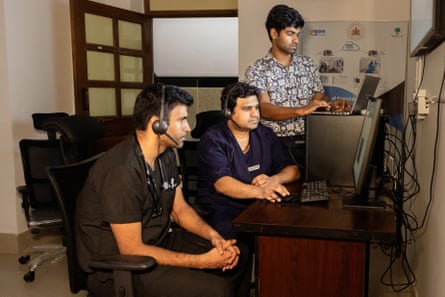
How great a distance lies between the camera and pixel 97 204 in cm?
172

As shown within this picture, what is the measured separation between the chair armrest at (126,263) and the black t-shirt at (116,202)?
0.15 metres

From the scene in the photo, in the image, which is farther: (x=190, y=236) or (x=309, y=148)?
(x=309, y=148)

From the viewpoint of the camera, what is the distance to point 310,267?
1666 mm

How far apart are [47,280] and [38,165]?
0.77 meters

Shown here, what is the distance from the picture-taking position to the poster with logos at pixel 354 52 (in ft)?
12.1

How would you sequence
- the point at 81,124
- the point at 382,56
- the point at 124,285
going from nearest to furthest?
the point at 124,285 < the point at 81,124 < the point at 382,56

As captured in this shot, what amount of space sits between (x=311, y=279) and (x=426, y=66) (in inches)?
50.0

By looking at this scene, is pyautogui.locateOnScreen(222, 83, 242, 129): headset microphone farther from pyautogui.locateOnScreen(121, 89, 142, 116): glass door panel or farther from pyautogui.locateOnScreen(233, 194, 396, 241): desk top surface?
pyautogui.locateOnScreen(121, 89, 142, 116): glass door panel

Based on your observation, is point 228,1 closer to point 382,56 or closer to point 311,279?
point 382,56

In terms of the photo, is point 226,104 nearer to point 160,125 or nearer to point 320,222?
point 160,125

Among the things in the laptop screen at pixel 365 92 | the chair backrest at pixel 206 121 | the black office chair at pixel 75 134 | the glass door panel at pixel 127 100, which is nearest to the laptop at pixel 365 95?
the laptop screen at pixel 365 92

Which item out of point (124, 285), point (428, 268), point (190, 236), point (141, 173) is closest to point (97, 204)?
point (141, 173)

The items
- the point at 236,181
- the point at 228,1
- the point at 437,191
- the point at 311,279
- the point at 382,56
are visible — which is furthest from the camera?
the point at 228,1

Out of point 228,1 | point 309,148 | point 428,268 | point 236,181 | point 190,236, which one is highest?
point 228,1
